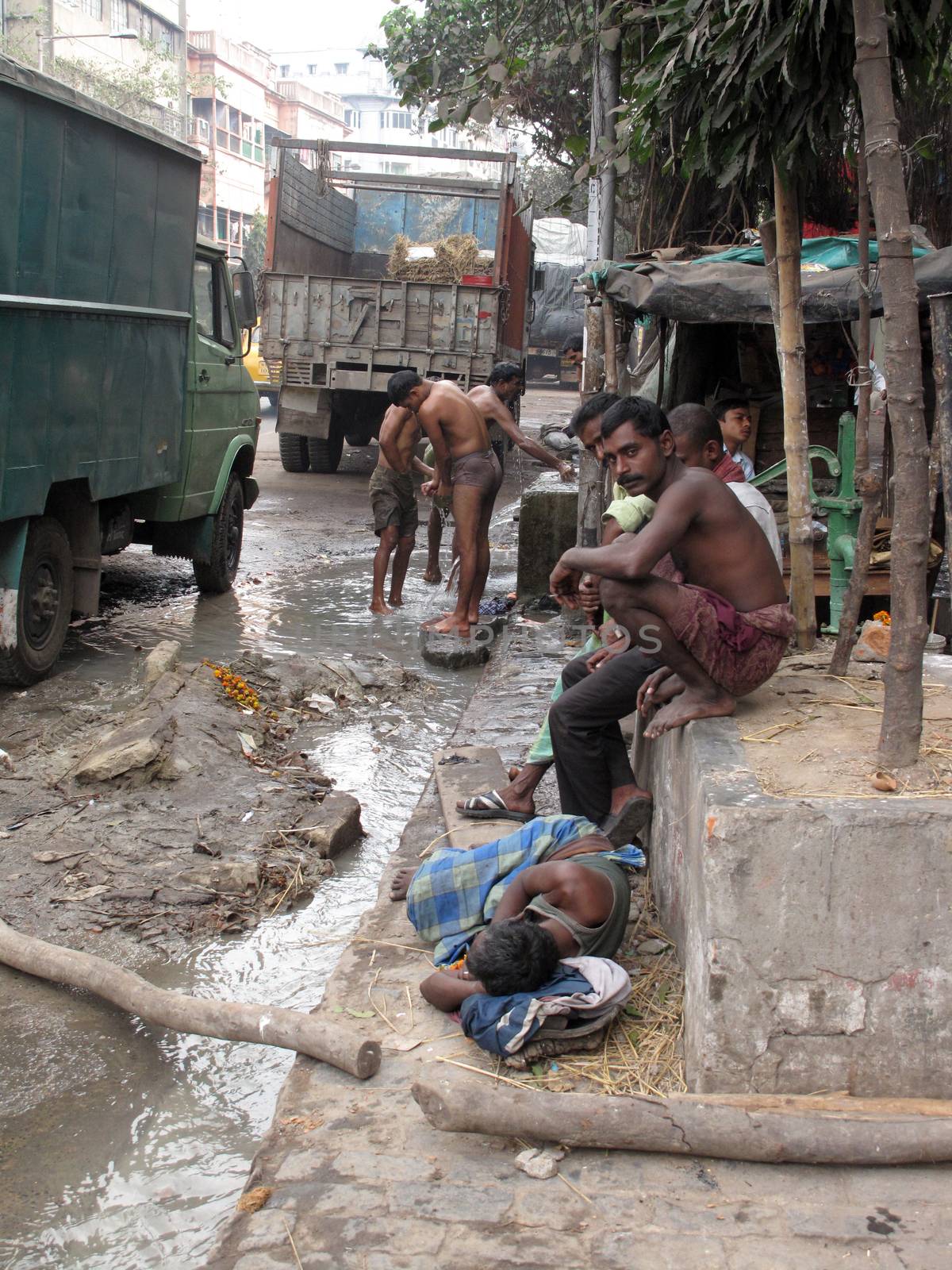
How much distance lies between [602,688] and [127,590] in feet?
20.1

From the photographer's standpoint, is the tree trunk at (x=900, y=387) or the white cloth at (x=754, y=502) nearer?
the tree trunk at (x=900, y=387)

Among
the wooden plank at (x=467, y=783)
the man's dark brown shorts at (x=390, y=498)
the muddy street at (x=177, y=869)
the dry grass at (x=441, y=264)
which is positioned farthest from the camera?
the dry grass at (x=441, y=264)

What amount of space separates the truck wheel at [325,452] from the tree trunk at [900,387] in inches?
483

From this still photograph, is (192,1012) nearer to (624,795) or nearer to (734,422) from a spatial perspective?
(624,795)

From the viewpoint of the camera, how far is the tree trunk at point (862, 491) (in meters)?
3.58

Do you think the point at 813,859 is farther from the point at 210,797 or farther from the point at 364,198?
the point at 364,198

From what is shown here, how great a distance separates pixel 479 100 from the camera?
153 inches

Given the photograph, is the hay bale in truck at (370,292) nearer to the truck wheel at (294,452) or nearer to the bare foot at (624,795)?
the truck wheel at (294,452)

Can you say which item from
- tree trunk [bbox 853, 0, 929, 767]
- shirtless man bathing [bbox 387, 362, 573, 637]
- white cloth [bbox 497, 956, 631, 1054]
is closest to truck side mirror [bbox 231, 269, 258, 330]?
shirtless man bathing [bbox 387, 362, 573, 637]

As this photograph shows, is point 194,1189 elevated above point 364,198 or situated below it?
below

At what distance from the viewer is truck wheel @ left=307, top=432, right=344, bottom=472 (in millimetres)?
15016

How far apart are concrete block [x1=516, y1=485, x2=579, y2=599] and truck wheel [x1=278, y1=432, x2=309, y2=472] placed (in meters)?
7.14

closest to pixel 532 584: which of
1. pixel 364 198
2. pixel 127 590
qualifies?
pixel 127 590

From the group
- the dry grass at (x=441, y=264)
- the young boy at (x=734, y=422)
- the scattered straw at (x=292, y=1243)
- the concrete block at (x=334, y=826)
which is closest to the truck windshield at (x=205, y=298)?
the young boy at (x=734, y=422)
